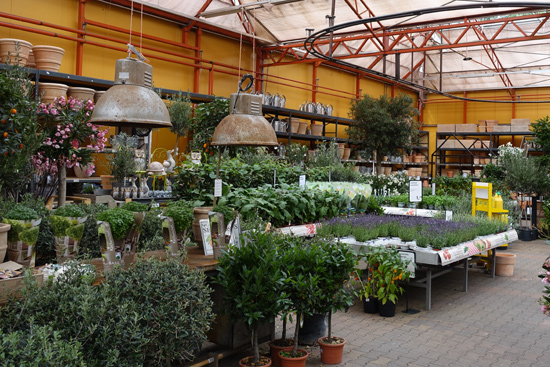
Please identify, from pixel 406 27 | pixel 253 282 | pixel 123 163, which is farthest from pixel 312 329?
pixel 406 27

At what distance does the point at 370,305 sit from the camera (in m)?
5.32

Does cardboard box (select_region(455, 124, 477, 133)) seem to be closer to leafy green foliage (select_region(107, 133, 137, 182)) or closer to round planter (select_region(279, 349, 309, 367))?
leafy green foliage (select_region(107, 133, 137, 182))

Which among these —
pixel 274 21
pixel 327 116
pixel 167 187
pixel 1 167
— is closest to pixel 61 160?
pixel 1 167

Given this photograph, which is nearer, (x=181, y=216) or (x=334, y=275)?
(x=181, y=216)

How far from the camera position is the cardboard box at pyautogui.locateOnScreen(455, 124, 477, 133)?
59.3 feet

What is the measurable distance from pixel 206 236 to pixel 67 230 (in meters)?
0.96

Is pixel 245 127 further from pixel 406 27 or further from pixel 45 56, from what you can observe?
pixel 406 27

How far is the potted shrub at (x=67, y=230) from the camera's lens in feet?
8.68

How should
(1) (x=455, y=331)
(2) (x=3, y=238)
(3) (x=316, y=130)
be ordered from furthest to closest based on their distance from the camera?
(3) (x=316, y=130)
(1) (x=455, y=331)
(2) (x=3, y=238)

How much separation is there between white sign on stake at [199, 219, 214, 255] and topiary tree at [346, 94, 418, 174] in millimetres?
11375

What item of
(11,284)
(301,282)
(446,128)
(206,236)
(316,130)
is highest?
(446,128)

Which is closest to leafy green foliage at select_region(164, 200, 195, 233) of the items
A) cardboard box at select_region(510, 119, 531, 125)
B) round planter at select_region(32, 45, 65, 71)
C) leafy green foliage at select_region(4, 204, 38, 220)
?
leafy green foliage at select_region(4, 204, 38, 220)

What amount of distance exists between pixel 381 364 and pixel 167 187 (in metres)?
4.31

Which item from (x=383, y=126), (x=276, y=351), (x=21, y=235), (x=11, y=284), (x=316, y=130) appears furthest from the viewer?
(x=383, y=126)
